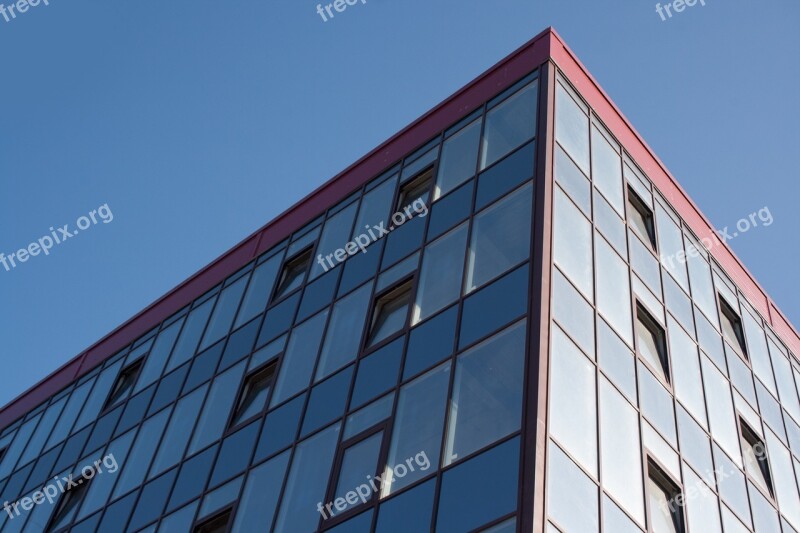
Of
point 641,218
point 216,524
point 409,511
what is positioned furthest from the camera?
point 641,218

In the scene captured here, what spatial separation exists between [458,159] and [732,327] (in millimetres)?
8483

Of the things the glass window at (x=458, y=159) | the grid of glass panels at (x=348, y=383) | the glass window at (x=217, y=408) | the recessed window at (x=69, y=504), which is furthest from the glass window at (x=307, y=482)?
the recessed window at (x=69, y=504)

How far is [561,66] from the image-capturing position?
23.4 metres

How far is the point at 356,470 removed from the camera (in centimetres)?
1761

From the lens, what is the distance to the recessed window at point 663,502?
1755 centimetres

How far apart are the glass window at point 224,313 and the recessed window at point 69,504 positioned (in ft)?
15.2

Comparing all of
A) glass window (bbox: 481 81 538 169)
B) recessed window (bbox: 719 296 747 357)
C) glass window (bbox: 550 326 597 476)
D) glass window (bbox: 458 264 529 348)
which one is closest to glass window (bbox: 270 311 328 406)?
glass window (bbox: 458 264 529 348)

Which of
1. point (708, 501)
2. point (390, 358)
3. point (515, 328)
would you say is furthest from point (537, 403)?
point (708, 501)

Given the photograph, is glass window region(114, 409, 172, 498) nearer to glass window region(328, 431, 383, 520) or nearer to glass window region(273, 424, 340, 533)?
glass window region(273, 424, 340, 533)

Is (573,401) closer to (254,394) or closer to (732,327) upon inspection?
(254,394)

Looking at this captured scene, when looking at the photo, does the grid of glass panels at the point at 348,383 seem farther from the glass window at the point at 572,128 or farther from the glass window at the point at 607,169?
the glass window at the point at 607,169

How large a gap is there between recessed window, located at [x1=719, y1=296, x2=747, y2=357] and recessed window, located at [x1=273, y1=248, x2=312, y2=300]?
33.9ft

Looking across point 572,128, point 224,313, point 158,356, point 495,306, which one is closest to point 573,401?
point 495,306

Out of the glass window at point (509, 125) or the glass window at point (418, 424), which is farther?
the glass window at point (509, 125)
